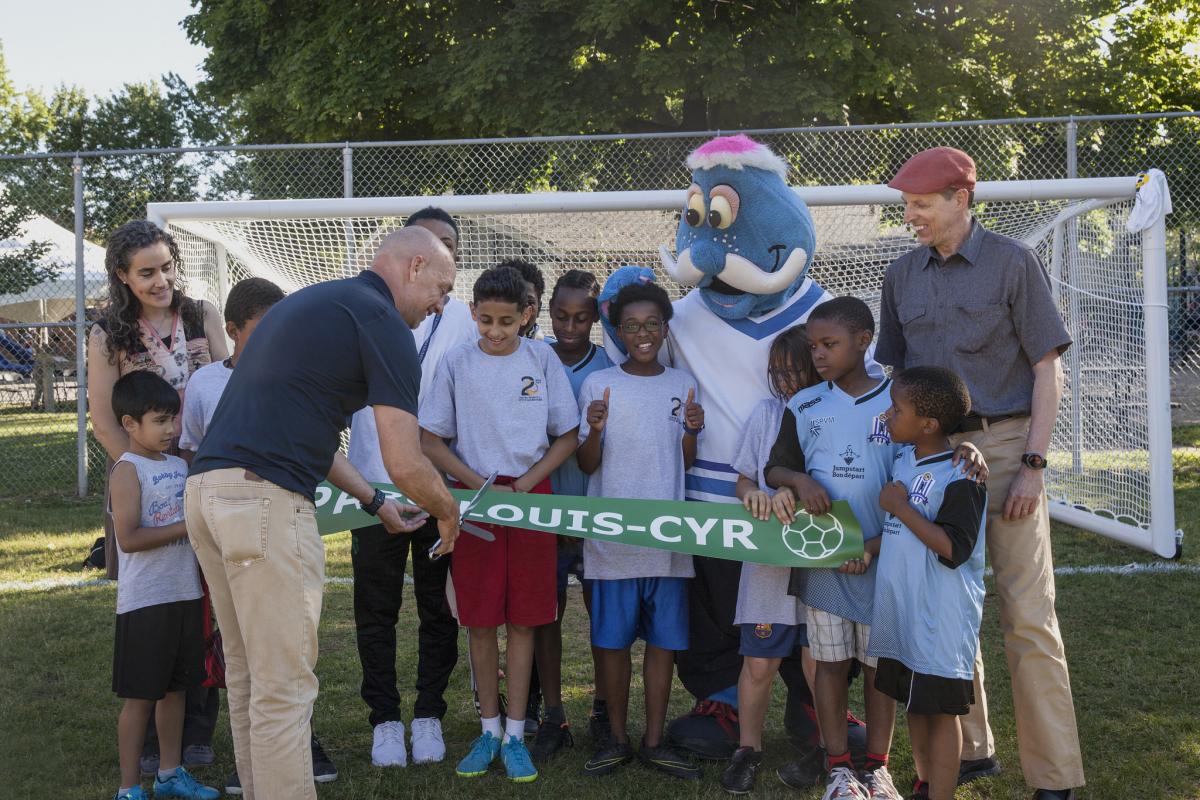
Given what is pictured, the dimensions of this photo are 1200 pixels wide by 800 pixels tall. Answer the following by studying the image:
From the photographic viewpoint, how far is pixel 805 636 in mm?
4090

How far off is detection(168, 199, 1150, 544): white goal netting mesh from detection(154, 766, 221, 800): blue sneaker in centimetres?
341

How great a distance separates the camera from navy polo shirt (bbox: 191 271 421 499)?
3152 millimetres

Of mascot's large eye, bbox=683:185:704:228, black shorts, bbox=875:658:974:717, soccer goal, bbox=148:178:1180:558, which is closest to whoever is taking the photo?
black shorts, bbox=875:658:974:717

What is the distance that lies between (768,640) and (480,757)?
4.03ft

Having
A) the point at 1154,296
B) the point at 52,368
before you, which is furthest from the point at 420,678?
the point at 52,368

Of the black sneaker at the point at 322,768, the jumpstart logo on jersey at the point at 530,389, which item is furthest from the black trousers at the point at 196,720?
the jumpstart logo on jersey at the point at 530,389

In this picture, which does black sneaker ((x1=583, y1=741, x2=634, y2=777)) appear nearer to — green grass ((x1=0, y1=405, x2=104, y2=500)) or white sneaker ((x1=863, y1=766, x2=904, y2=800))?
white sneaker ((x1=863, y1=766, x2=904, y2=800))

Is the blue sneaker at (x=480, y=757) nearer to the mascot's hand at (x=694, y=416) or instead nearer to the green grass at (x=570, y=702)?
the green grass at (x=570, y=702)

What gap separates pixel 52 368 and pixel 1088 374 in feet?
48.0

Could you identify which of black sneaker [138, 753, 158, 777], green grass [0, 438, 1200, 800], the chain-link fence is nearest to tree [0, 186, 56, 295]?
the chain-link fence

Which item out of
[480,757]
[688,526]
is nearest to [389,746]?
[480,757]

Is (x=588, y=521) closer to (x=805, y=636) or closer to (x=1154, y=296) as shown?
(x=805, y=636)

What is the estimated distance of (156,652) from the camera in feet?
12.8

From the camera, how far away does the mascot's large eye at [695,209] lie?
4.41 m
